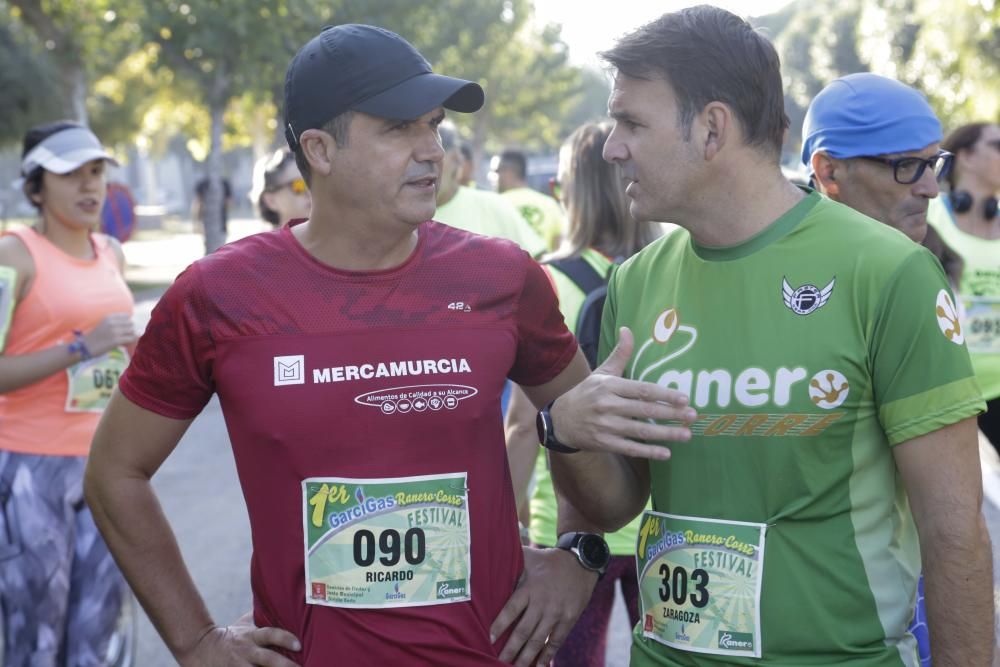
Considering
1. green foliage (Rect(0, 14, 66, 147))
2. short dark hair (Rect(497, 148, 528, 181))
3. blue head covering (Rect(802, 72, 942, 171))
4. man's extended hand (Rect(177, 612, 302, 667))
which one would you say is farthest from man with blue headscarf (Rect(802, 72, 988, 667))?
green foliage (Rect(0, 14, 66, 147))

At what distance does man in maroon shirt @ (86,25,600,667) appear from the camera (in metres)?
2.55

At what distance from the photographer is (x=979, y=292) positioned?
564cm

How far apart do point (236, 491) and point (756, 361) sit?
695 centimetres

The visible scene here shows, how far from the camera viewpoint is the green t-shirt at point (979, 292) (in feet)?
17.6

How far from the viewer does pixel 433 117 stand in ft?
9.07

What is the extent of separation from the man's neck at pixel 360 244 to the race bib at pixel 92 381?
89.2 inches

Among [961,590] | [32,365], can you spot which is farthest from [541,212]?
[961,590]

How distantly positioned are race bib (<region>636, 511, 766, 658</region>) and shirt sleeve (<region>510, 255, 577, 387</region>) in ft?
1.44

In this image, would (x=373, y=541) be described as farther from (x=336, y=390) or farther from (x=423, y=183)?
(x=423, y=183)

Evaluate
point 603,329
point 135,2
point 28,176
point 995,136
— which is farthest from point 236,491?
point 135,2

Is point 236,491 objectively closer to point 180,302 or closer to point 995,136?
point 995,136

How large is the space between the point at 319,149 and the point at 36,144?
9.15 feet

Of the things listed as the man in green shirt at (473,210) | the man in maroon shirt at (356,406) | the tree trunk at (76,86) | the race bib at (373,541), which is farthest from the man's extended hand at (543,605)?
Result: the tree trunk at (76,86)

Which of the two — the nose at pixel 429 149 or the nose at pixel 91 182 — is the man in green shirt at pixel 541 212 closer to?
the nose at pixel 91 182
